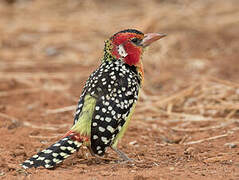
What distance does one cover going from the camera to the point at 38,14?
493 inches

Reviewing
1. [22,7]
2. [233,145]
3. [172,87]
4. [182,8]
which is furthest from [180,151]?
[22,7]

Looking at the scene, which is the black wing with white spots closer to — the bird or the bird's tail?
the bird

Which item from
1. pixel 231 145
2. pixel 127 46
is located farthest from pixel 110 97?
pixel 231 145

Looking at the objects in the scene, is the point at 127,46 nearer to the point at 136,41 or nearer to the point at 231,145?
the point at 136,41

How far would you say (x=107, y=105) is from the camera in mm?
4137

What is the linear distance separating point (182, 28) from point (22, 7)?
4.74 meters

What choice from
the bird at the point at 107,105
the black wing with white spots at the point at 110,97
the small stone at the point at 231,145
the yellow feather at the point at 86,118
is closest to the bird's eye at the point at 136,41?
the bird at the point at 107,105

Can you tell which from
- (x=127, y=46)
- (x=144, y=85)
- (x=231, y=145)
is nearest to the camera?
(x=127, y=46)

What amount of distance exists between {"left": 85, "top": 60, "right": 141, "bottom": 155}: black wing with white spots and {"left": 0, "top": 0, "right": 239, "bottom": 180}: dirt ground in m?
0.27

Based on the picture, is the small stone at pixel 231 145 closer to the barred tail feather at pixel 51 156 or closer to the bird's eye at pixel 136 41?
the bird's eye at pixel 136 41

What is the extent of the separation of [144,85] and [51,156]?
14.2 ft

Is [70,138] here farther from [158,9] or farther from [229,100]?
[158,9]

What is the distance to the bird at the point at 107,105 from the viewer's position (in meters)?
3.94

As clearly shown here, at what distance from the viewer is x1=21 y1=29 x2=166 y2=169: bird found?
3.94 metres
